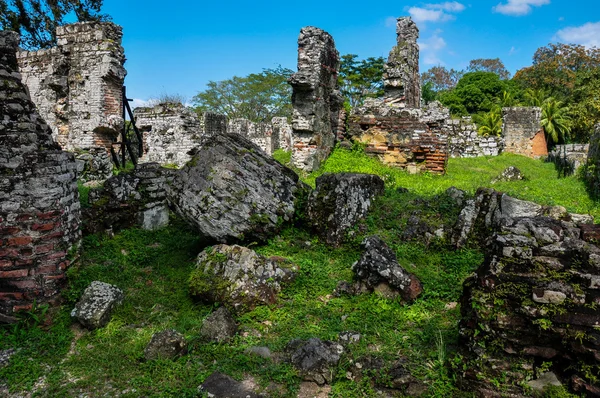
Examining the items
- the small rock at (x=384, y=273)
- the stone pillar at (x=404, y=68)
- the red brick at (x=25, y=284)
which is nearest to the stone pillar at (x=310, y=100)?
the stone pillar at (x=404, y=68)

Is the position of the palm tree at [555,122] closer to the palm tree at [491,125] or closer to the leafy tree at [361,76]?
the palm tree at [491,125]

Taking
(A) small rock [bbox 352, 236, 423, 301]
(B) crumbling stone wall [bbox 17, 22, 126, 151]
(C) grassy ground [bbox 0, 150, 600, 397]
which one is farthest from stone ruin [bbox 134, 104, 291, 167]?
(A) small rock [bbox 352, 236, 423, 301]

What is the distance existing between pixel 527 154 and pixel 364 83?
53.6 ft

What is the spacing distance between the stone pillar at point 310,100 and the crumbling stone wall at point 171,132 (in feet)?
15.5

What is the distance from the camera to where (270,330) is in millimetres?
4656

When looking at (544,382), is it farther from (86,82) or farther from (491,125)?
(491,125)

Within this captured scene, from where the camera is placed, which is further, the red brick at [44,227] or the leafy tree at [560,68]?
the leafy tree at [560,68]

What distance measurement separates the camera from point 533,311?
3.33 meters

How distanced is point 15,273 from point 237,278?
2635 millimetres

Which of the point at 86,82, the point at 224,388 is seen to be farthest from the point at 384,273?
the point at 86,82

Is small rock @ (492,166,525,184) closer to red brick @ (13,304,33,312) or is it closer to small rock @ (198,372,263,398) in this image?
small rock @ (198,372,263,398)

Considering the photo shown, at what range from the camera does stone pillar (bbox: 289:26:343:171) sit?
12008 millimetres

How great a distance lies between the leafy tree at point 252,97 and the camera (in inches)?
1615

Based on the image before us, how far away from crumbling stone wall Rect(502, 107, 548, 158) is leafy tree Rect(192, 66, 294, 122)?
21755mm
